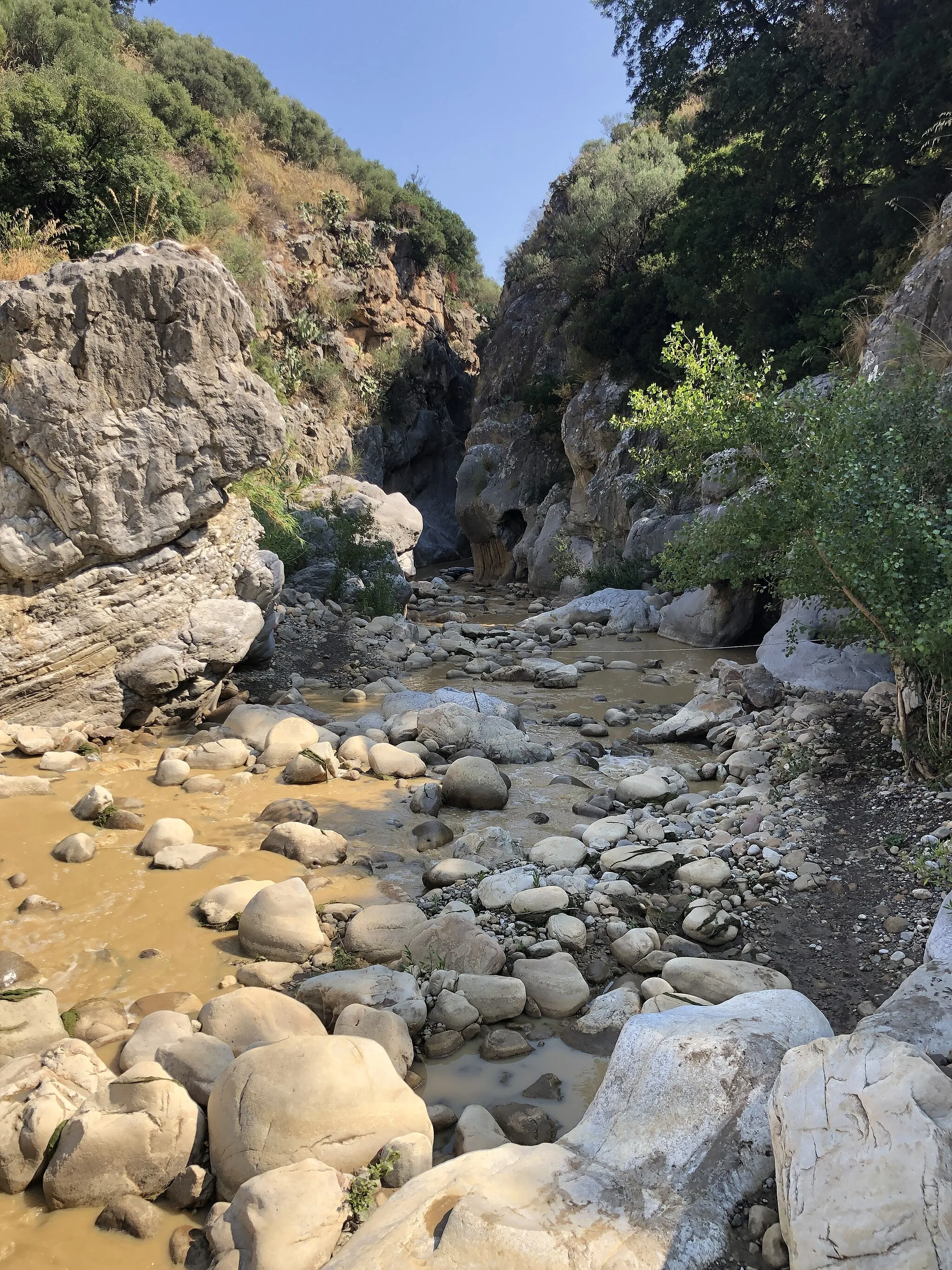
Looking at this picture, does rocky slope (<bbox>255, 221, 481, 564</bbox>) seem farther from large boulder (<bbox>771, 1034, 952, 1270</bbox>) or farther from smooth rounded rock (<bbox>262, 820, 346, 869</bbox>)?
large boulder (<bbox>771, 1034, 952, 1270</bbox>)

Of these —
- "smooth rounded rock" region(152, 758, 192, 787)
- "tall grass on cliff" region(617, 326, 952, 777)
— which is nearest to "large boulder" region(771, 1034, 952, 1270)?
"tall grass on cliff" region(617, 326, 952, 777)

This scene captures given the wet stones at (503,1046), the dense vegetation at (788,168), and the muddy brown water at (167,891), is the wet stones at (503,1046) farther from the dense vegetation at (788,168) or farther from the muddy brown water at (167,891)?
the dense vegetation at (788,168)

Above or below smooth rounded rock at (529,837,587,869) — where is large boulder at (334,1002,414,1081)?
below

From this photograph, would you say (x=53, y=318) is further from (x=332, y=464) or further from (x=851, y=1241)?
(x=332, y=464)

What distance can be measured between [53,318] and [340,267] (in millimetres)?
23123

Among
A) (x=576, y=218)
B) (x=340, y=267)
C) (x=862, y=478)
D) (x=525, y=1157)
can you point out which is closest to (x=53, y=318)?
(x=862, y=478)

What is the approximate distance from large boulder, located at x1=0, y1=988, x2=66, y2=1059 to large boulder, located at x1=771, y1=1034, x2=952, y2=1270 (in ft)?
9.99

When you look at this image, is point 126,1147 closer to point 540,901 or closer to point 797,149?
point 540,901

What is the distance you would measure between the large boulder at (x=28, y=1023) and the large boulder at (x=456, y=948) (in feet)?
5.69

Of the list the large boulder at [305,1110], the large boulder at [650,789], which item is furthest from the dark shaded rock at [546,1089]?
the large boulder at [650,789]

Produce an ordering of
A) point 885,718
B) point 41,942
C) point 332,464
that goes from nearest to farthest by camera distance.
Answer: point 41,942, point 885,718, point 332,464

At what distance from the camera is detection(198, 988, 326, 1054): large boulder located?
3619 millimetres

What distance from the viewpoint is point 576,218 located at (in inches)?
935

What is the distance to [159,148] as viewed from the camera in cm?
2003
